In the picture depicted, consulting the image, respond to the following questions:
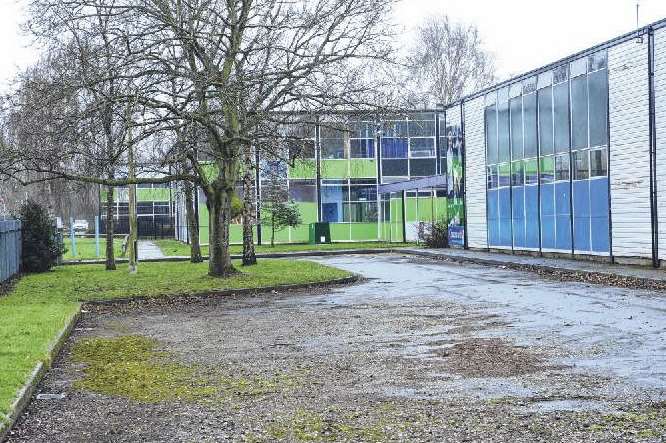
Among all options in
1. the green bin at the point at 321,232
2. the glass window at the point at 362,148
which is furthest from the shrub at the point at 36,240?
the glass window at the point at 362,148

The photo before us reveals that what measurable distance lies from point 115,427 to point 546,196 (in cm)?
2525

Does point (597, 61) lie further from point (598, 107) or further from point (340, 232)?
point (340, 232)

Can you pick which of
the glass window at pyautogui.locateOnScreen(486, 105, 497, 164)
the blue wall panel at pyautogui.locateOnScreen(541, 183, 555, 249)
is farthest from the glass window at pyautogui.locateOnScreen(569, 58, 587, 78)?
the glass window at pyautogui.locateOnScreen(486, 105, 497, 164)

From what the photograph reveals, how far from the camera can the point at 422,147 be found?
2205 inches

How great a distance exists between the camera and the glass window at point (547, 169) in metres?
30.2

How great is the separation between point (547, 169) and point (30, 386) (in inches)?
963

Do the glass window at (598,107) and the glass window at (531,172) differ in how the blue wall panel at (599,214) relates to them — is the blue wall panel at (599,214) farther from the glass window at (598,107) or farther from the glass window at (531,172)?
the glass window at (531,172)

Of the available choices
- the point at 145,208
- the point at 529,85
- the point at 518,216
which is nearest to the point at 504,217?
the point at 518,216

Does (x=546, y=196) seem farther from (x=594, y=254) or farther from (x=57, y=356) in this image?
(x=57, y=356)

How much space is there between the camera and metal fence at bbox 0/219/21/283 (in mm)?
22375

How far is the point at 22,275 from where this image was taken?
27766mm

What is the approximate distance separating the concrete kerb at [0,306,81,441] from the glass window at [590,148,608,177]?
1808 cm

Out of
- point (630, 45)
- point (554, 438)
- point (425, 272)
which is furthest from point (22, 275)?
point (554, 438)

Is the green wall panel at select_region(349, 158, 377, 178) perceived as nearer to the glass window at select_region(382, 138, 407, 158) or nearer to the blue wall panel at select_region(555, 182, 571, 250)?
the glass window at select_region(382, 138, 407, 158)
